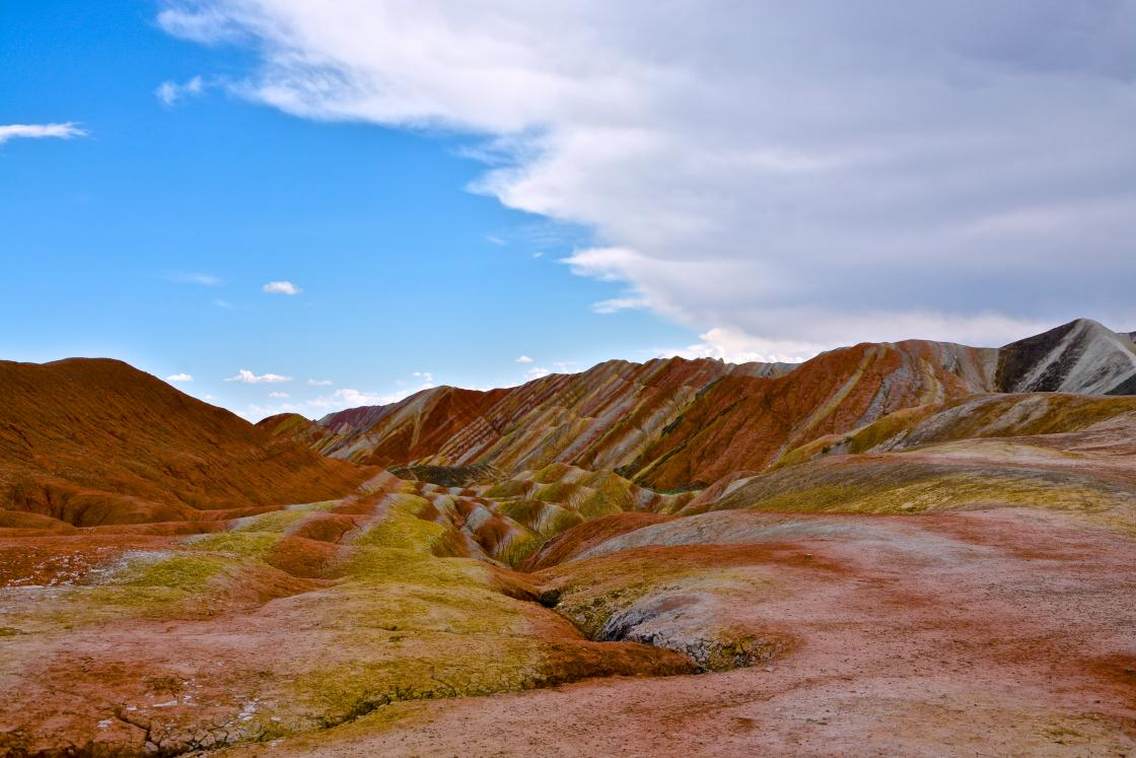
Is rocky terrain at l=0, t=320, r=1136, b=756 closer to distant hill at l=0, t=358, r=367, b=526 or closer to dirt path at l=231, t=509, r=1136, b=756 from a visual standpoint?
dirt path at l=231, t=509, r=1136, b=756

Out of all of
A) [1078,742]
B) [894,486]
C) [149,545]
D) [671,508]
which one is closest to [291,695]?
[1078,742]

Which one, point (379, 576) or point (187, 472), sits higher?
point (187, 472)

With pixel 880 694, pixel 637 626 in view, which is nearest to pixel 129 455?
pixel 637 626

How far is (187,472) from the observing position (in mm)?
102375

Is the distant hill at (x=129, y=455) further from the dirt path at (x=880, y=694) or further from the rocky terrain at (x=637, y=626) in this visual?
the dirt path at (x=880, y=694)

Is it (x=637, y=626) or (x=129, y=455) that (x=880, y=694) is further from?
(x=129, y=455)

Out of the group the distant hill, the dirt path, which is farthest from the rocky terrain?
the distant hill

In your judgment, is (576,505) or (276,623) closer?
(276,623)

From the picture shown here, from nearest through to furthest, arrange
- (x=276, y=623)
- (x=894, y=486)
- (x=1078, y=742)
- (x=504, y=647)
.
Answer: (x=1078, y=742), (x=504, y=647), (x=276, y=623), (x=894, y=486)

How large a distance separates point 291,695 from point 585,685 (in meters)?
8.93

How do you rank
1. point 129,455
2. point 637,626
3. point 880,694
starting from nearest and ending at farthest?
1. point 880,694
2. point 637,626
3. point 129,455

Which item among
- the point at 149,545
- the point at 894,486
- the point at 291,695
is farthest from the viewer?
the point at 894,486

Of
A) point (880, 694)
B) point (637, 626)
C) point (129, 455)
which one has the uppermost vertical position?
point (129, 455)

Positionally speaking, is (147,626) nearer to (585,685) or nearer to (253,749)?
(253,749)
